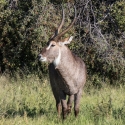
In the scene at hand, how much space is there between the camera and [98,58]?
1075 centimetres

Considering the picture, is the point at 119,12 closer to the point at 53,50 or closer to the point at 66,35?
the point at 66,35

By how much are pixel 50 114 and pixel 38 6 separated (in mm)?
4139

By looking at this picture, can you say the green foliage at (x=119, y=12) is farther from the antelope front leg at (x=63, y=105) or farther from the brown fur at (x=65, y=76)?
the antelope front leg at (x=63, y=105)

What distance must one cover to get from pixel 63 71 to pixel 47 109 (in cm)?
103

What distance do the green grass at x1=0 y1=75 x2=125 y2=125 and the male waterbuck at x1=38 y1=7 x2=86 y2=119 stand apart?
314 millimetres

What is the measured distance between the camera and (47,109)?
7.45 meters

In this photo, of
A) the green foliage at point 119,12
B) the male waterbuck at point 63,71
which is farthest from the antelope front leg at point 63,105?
the green foliage at point 119,12

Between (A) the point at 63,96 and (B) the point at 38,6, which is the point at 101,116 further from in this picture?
(B) the point at 38,6

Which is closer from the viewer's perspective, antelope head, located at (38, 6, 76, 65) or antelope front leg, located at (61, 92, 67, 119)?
antelope head, located at (38, 6, 76, 65)

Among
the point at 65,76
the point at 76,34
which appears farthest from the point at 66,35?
the point at 65,76

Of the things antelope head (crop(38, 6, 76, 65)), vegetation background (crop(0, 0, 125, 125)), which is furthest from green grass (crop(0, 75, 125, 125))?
antelope head (crop(38, 6, 76, 65))

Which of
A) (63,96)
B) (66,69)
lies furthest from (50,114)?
(66,69)

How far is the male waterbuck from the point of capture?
21.7 feet

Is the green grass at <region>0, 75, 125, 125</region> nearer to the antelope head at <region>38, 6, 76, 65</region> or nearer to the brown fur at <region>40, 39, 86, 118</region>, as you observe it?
the brown fur at <region>40, 39, 86, 118</region>
